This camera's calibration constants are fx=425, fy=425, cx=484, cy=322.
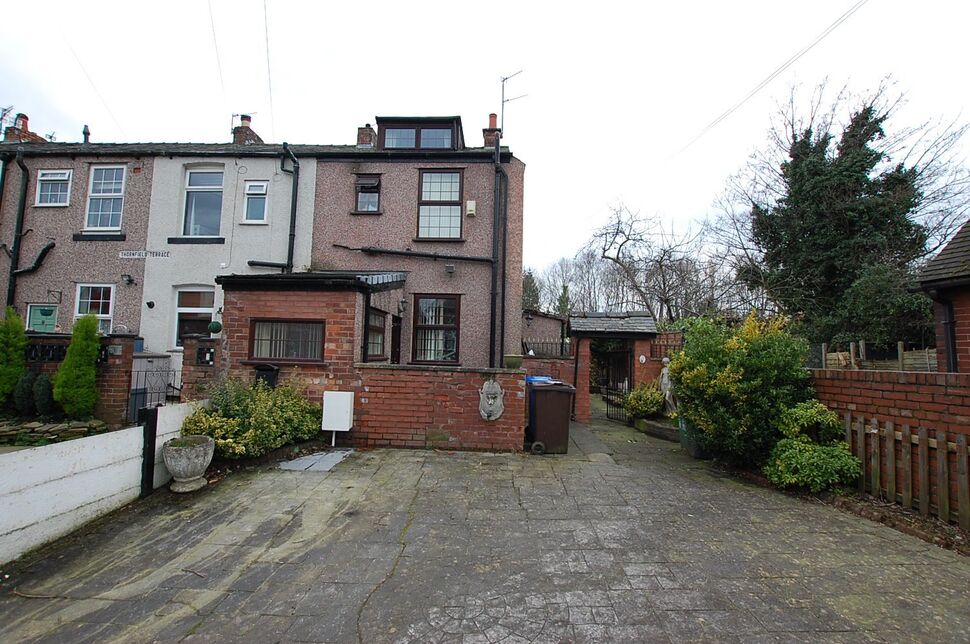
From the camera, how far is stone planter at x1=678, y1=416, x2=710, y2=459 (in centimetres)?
632

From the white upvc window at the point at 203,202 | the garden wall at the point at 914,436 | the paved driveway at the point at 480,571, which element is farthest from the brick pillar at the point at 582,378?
the white upvc window at the point at 203,202

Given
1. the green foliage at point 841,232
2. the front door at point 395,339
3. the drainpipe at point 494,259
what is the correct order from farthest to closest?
the green foliage at point 841,232 < the drainpipe at point 494,259 < the front door at point 395,339

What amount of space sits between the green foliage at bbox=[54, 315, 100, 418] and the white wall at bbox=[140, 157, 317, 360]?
358 cm

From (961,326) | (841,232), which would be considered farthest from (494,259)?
(841,232)

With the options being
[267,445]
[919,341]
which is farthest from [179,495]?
[919,341]

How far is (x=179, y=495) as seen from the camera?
4.30 meters

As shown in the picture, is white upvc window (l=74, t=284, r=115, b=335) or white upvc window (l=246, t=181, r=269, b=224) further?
white upvc window (l=246, t=181, r=269, b=224)

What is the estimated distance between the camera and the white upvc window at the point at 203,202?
1060cm

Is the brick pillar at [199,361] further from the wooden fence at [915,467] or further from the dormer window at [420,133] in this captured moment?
the wooden fence at [915,467]

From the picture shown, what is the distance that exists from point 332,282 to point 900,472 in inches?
271

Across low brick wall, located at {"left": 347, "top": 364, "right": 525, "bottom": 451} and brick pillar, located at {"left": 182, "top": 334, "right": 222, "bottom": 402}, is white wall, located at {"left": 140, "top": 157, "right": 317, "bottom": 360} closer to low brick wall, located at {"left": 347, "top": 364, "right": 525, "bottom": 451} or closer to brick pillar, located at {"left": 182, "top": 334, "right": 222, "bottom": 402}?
brick pillar, located at {"left": 182, "top": 334, "right": 222, "bottom": 402}

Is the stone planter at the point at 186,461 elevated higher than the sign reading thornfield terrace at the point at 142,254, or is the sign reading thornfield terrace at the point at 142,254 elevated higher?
the sign reading thornfield terrace at the point at 142,254

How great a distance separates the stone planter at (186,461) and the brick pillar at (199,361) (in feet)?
5.75

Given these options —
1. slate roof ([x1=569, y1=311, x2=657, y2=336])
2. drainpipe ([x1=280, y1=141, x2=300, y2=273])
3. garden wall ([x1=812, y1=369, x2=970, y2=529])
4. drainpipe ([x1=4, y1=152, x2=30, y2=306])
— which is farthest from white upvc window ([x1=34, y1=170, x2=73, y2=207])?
garden wall ([x1=812, y1=369, x2=970, y2=529])
